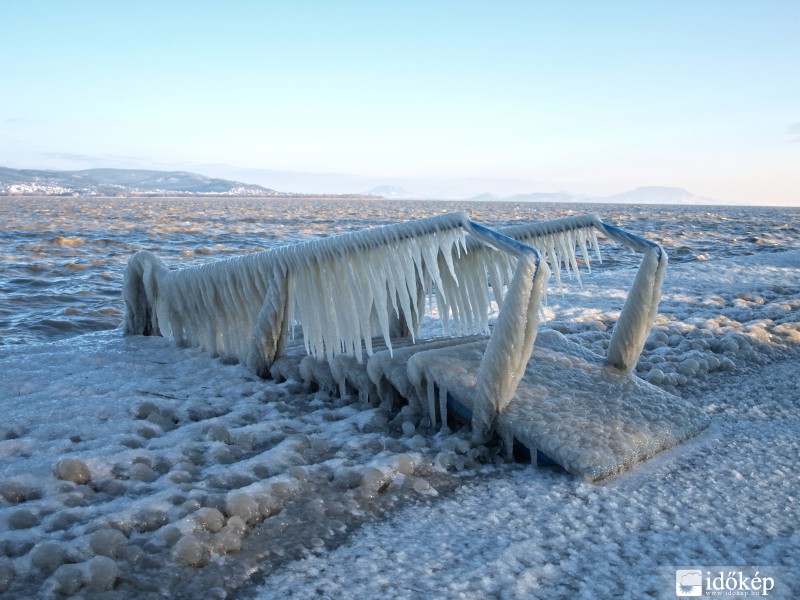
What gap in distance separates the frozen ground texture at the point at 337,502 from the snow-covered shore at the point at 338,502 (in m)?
0.01

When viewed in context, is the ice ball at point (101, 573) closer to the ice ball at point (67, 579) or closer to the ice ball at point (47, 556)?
the ice ball at point (67, 579)

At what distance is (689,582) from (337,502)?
1890mm

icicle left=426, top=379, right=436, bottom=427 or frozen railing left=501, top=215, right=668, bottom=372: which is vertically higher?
frozen railing left=501, top=215, right=668, bottom=372

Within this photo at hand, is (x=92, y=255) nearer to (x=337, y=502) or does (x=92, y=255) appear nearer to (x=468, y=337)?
(x=468, y=337)

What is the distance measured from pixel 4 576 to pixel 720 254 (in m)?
20.7

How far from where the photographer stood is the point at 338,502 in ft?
12.3

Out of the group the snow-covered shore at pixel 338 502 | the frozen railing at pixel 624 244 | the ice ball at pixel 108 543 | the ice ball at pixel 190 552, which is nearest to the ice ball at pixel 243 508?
the snow-covered shore at pixel 338 502

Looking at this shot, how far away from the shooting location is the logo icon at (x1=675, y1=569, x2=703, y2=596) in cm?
290

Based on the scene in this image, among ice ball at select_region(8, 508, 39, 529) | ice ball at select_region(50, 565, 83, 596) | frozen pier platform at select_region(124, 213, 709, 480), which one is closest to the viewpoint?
ice ball at select_region(50, 565, 83, 596)

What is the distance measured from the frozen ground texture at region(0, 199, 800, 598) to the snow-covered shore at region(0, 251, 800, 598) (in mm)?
12

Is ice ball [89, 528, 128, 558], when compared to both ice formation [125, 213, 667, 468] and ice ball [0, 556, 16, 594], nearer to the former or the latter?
ice ball [0, 556, 16, 594]

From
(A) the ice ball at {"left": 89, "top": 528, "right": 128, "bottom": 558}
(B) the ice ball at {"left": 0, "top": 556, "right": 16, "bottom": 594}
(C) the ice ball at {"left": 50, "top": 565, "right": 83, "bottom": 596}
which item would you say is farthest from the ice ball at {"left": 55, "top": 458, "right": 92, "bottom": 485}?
(C) the ice ball at {"left": 50, "top": 565, "right": 83, "bottom": 596}

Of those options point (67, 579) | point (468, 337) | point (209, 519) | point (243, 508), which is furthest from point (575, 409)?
point (67, 579)

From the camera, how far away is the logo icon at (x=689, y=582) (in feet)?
9.52
